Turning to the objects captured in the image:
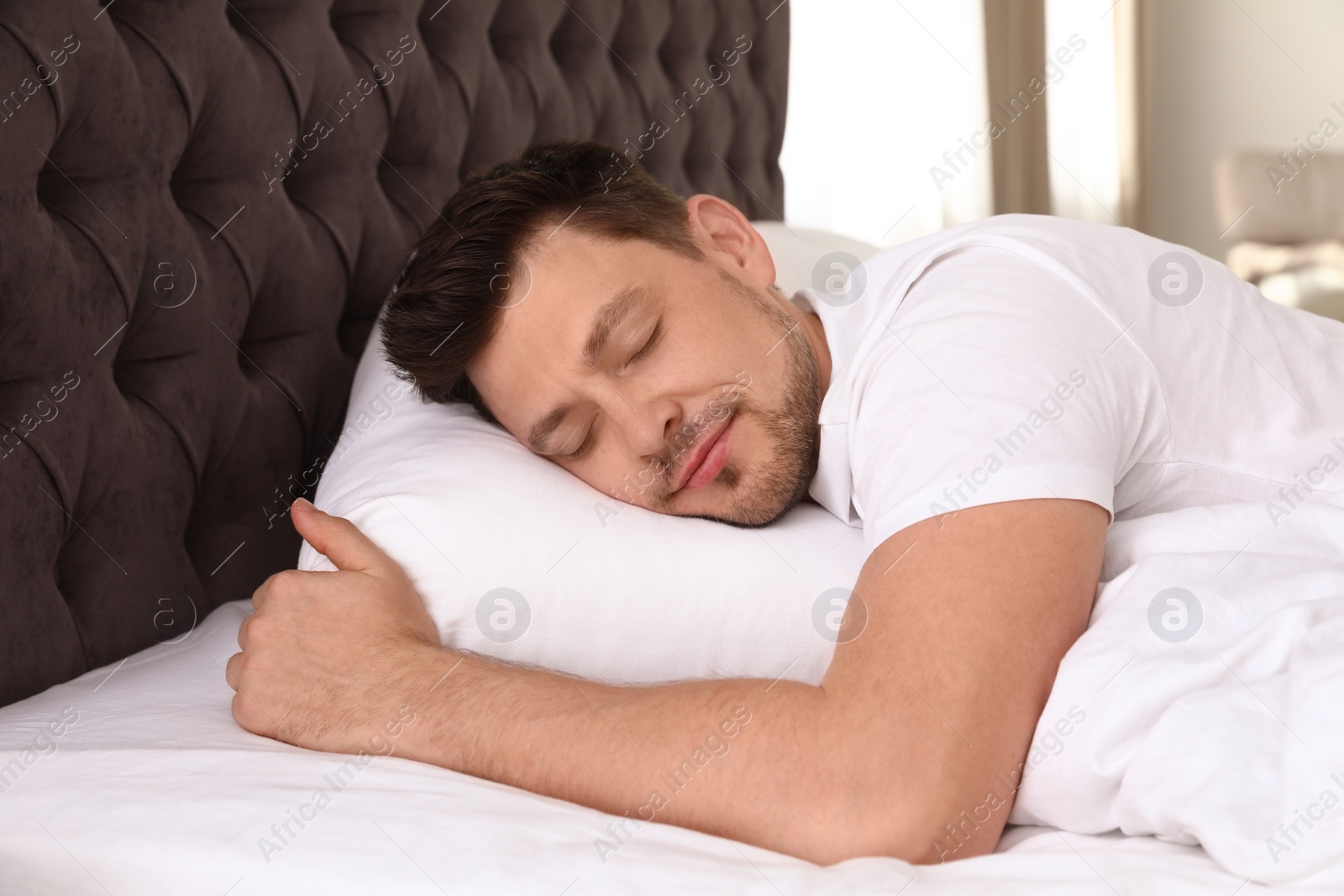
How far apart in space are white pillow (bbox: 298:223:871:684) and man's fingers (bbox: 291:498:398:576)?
17 mm

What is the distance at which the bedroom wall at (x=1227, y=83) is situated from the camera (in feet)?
13.0

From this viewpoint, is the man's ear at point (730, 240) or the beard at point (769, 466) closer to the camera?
the beard at point (769, 466)

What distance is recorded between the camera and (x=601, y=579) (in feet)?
3.08

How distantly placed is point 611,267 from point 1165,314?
0.56 m

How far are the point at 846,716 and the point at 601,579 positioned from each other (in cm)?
31

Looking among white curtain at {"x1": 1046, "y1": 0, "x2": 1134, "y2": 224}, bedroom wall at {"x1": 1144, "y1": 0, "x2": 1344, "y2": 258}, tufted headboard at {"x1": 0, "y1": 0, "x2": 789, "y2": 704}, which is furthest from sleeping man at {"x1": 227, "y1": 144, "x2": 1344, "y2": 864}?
bedroom wall at {"x1": 1144, "y1": 0, "x2": 1344, "y2": 258}

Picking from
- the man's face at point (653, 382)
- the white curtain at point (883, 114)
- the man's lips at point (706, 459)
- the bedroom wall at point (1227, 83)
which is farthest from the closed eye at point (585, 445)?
the bedroom wall at point (1227, 83)

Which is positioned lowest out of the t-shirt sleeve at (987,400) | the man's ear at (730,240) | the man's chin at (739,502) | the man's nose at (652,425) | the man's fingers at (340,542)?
the man's chin at (739,502)

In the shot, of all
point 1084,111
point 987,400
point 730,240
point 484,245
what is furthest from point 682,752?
point 1084,111

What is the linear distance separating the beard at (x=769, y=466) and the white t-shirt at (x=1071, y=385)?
0.03 m

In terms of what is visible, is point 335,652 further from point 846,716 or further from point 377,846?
point 846,716

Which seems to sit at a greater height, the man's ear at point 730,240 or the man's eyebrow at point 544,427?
the man's ear at point 730,240

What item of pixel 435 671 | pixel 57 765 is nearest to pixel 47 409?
pixel 57 765

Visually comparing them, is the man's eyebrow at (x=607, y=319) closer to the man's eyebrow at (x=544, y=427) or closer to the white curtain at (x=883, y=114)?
the man's eyebrow at (x=544, y=427)
